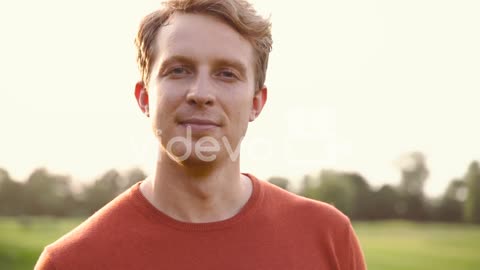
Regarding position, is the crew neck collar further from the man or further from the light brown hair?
the light brown hair

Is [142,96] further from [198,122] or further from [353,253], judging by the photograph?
[353,253]

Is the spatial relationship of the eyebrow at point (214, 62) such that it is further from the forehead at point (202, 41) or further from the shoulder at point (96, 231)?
the shoulder at point (96, 231)

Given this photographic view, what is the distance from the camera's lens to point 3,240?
118ft

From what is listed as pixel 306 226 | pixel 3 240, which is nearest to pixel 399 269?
pixel 3 240

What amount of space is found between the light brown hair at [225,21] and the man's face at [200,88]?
1.8 inches

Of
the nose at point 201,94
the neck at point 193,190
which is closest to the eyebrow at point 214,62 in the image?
the nose at point 201,94

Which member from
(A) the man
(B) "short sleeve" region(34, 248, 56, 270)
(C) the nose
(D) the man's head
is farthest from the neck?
(B) "short sleeve" region(34, 248, 56, 270)

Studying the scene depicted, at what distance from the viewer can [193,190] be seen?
12.6 ft

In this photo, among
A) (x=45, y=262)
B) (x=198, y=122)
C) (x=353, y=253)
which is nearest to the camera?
(x=198, y=122)

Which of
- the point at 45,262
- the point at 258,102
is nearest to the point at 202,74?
the point at 258,102

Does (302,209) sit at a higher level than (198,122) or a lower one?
lower

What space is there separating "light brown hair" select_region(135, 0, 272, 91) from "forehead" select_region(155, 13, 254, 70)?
0.12ft

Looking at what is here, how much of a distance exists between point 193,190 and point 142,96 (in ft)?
2.15

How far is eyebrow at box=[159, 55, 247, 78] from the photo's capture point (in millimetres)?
3750
